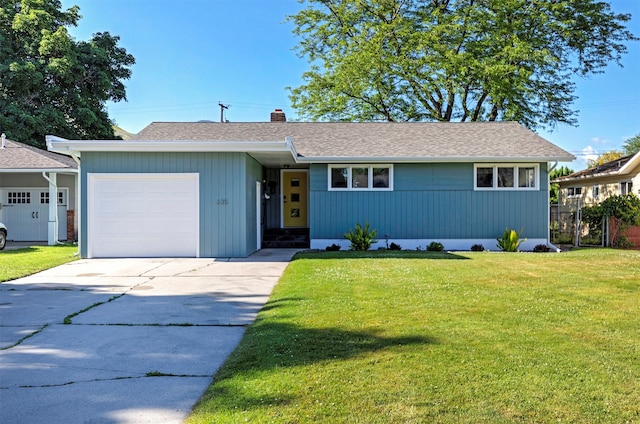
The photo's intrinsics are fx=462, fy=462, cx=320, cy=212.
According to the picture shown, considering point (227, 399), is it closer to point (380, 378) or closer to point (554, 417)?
point (380, 378)

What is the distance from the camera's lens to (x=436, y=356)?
378 centimetres

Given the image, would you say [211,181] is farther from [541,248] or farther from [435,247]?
[541,248]

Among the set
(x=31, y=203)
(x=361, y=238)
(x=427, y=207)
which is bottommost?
(x=361, y=238)

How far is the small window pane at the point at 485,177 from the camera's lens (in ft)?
44.8

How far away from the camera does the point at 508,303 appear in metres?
5.79

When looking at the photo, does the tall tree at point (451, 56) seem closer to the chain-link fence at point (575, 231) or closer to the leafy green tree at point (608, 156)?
the chain-link fence at point (575, 231)

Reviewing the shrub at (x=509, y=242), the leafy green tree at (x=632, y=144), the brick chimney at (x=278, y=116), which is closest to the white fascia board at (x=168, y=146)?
the shrub at (x=509, y=242)

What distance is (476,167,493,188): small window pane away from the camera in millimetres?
13656

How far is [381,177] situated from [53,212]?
35.6ft

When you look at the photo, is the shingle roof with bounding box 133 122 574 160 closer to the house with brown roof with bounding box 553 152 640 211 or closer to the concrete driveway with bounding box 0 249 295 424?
the house with brown roof with bounding box 553 152 640 211

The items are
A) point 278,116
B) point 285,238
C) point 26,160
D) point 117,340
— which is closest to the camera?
point 117,340

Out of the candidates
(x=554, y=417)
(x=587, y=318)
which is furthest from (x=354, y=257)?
(x=554, y=417)

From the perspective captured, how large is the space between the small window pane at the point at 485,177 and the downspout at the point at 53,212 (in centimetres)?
1360

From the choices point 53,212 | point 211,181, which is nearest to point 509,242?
point 211,181
